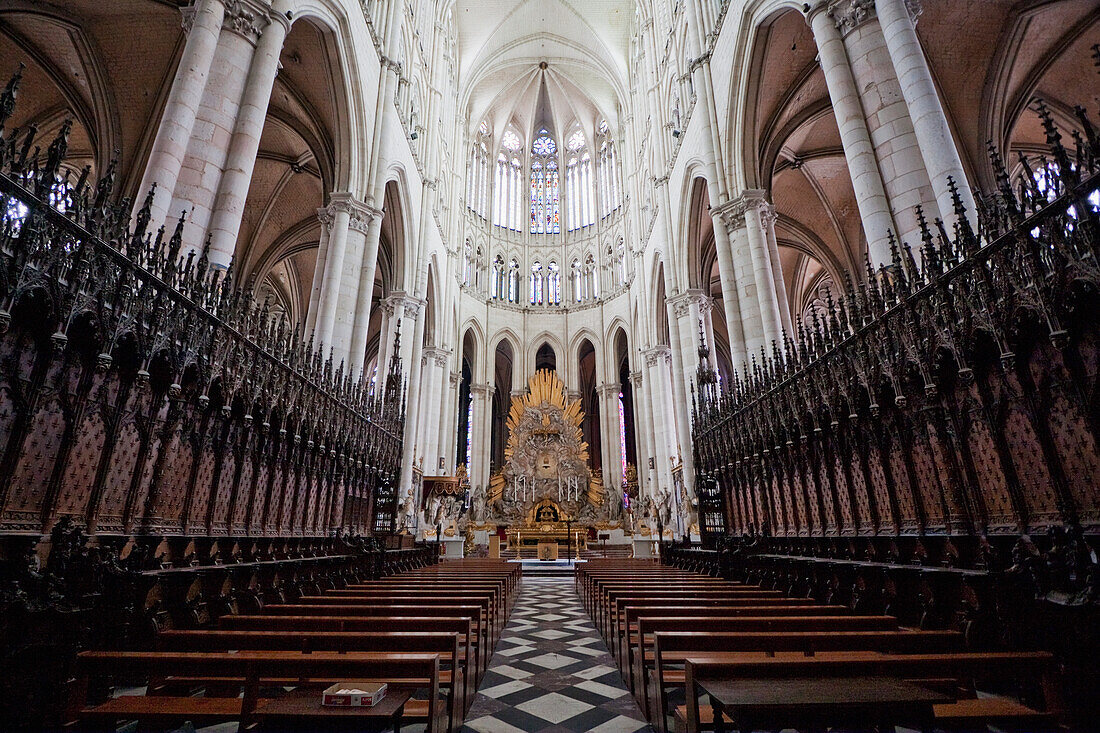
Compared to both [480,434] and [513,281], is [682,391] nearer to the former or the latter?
[480,434]

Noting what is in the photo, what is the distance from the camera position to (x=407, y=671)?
1855 mm

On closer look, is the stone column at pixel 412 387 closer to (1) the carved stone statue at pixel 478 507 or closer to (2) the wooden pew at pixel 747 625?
(1) the carved stone statue at pixel 478 507

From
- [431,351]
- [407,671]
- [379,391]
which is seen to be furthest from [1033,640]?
[431,351]

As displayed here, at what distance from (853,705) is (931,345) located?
437cm

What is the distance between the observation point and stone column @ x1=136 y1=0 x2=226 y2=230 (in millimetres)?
6066

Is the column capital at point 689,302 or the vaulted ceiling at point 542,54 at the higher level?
the vaulted ceiling at point 542,54

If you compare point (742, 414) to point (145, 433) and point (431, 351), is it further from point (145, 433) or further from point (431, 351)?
point (431, 351)

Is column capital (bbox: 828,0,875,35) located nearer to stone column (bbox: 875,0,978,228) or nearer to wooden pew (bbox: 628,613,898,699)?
stone column (bbox: 875,0,978,228)

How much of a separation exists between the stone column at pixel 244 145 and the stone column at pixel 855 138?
817cm

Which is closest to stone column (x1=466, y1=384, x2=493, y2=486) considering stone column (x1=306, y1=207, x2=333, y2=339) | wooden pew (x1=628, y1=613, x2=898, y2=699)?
stone column (x1=306, y1=207, x2=333, y2=339)

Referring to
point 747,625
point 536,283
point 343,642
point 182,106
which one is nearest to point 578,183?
point 536,283

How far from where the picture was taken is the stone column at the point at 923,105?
19.5ft

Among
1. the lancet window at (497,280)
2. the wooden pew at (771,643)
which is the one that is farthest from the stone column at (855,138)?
the lancet window at (497,280)

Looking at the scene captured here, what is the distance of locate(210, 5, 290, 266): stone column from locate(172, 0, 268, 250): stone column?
100mm
